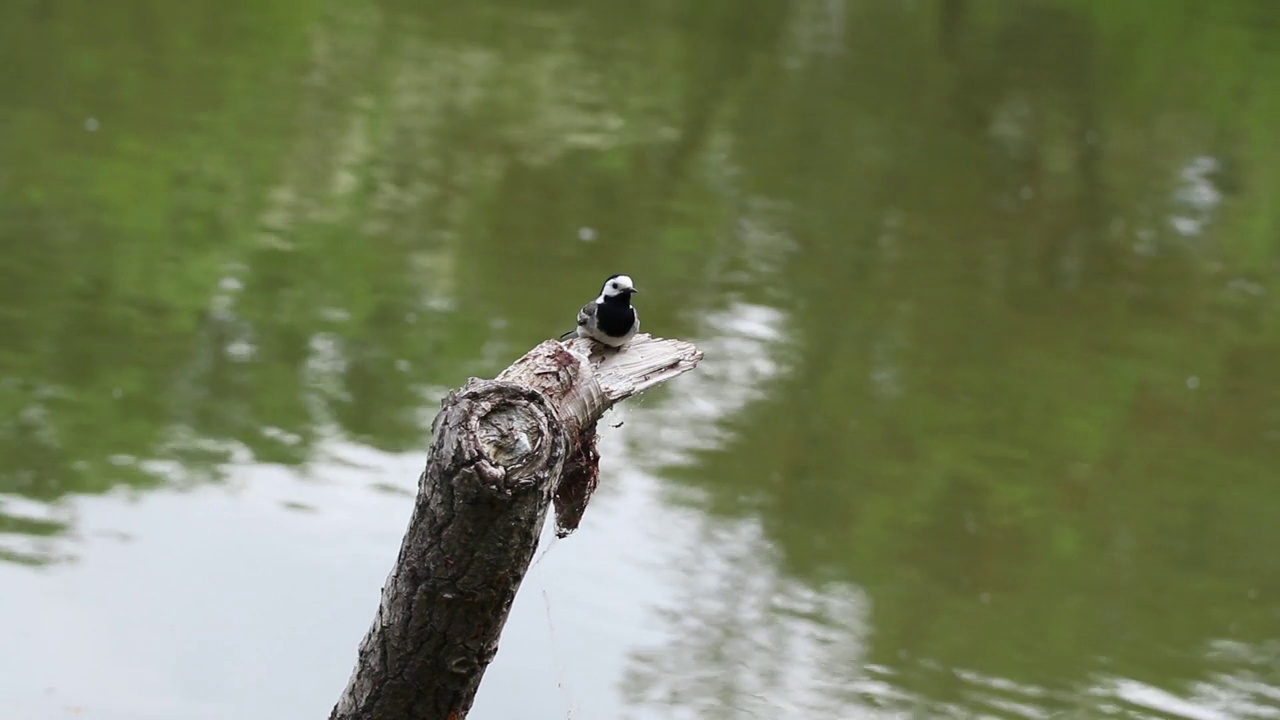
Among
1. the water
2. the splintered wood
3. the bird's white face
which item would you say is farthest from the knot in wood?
the water

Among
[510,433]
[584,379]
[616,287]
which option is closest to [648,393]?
[616,287]

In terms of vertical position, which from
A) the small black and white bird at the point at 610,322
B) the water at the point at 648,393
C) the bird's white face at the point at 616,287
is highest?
the water at the point at 648,393

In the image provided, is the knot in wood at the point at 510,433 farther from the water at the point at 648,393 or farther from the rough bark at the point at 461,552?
the water at the point at 648,393

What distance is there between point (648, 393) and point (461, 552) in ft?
14.3

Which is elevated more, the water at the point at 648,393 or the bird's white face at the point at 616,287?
the water at the point at 648,393

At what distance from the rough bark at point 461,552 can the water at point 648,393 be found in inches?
78.7

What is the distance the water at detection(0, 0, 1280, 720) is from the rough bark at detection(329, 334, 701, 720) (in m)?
2.00

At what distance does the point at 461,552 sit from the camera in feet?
8.40

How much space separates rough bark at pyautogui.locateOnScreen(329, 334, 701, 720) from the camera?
253 centimetres

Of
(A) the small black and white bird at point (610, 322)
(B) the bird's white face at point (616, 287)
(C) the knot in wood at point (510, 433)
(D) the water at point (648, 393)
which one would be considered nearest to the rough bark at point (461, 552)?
(C) the knot in wood at point (510, 433)

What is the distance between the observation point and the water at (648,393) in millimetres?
5039

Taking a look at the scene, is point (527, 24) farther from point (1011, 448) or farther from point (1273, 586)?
point (1273, 586)

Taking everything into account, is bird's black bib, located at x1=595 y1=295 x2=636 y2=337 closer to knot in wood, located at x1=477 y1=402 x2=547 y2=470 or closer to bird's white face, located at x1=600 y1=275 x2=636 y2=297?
bird's white face, located at x1=600 y1=275 x2=636 y2=297

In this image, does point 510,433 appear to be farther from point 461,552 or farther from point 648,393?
point 648,393
